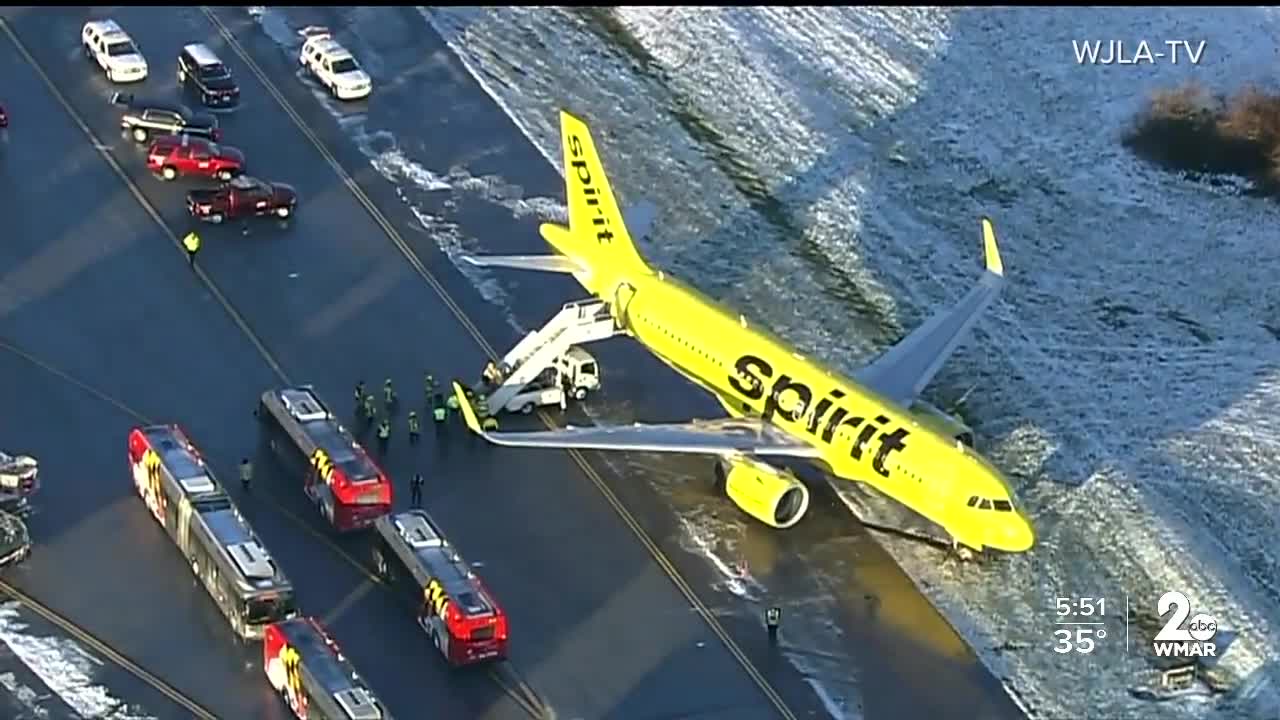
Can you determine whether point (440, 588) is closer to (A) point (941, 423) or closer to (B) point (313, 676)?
(B) point (313, 676)

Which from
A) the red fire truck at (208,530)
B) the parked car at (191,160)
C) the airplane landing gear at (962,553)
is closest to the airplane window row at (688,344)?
the airplane landing gear at (962,553)

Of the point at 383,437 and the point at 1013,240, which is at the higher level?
the point at 1013,240

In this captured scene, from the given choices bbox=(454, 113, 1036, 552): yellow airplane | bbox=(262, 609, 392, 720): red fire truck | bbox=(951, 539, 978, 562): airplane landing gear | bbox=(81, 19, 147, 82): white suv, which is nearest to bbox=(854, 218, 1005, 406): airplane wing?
bbox=(454, 113, 1036, 552): yellow airplane

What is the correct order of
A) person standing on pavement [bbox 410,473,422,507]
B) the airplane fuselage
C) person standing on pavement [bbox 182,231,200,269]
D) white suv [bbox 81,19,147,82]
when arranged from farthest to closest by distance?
white suv [bbox 81,19,147,82], person standing on pavement [bbox 182,231,200,269], person standing on pavement [bbox 410,473,422,507], the airplane fuselage

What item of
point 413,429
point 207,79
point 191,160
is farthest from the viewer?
point 207,79

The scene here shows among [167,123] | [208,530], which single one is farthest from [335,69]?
[208,530]

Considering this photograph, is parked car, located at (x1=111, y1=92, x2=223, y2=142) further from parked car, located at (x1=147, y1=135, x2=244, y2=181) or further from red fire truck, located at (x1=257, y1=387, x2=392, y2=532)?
red fire truck, located at (x1=257, y1=387, x2=392, y2=532)
